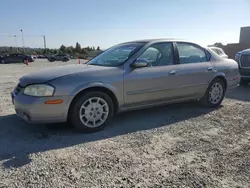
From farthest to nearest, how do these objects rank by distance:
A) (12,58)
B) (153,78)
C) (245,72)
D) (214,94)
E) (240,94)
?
(12,58)
(245,72)
(240,94)
(214,94)
(153,78)

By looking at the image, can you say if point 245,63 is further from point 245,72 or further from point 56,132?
point 56,132

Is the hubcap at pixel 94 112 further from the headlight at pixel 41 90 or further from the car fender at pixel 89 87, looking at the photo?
the headlight at pixel 41 90

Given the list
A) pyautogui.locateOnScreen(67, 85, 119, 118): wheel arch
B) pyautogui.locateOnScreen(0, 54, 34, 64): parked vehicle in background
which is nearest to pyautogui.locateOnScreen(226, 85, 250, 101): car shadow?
pyautogui.locateOnScreen(67, 85, 119, 118): wheel arch

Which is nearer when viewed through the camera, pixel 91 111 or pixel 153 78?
pixel 91 111

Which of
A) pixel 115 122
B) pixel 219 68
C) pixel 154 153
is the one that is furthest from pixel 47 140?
pixel 219 68

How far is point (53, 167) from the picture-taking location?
2666 mm

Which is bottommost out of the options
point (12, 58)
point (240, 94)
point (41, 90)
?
point (240, 94)

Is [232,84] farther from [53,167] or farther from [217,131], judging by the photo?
[53,167]

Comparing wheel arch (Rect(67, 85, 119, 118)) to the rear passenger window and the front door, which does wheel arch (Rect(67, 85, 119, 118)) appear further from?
the rear passenger window

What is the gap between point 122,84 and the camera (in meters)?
3.87

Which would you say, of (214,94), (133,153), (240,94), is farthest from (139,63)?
(240,94)

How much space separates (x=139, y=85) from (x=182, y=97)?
116 cm

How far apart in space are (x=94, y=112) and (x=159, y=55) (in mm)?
1692

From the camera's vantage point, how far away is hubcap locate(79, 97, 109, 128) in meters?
3.66
